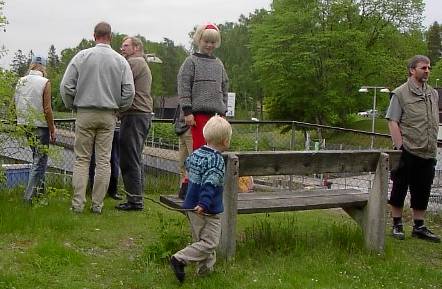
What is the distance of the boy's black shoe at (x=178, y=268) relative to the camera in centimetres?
440

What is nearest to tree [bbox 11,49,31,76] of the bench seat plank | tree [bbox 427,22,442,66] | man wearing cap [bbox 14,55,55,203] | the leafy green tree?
man wearing cap [bbox 14,55,55,203]

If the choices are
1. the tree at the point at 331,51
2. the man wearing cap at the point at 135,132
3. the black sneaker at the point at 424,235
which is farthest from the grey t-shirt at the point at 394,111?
the tree at the point at 331,51

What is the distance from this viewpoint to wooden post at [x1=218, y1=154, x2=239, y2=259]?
482 centimetres

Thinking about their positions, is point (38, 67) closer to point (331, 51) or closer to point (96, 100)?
point (96, 100)

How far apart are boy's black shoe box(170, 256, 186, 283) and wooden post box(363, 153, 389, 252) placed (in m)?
1.94

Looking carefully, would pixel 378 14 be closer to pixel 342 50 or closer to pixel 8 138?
pixel 342 50

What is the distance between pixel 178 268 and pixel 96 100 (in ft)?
8.06

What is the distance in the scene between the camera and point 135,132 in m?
7.05

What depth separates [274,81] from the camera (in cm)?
5028

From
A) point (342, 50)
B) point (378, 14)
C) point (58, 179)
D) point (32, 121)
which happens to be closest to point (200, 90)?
point (32, 121)

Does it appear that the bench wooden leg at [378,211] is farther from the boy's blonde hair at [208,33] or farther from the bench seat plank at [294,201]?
the boy's blonde hair at [208,33]

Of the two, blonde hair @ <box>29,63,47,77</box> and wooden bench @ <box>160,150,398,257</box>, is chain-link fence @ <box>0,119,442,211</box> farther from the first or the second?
blonde hair @ <box>29,63,47,77</box>

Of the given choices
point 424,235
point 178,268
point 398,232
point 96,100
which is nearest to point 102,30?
point 96,100

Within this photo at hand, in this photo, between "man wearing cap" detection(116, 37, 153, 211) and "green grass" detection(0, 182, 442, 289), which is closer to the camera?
"green grass" detection(0, 182, 442, 289)
